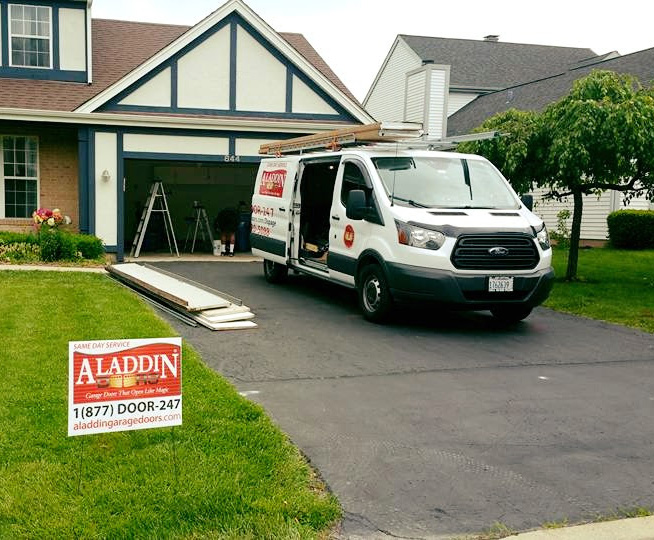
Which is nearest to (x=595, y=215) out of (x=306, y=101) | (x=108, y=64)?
(x=306, y=101)

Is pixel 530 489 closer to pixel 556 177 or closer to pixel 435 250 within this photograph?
pixel 435 250

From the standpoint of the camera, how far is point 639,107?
12.2m

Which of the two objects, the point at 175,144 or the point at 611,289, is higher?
the point at 175,144

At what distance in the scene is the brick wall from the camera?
17.9 meters

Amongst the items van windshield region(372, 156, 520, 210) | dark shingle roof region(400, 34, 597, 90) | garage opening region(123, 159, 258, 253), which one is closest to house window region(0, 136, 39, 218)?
garage opening region(123, 159, 258, 253)

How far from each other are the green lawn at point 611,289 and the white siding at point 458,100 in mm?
16153

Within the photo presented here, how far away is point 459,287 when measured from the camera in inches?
343

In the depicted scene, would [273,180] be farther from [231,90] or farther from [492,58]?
[492,58]

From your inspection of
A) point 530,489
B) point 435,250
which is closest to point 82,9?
point 435,250

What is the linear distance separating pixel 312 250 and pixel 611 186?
18.6 feet

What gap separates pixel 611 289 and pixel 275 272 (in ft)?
19.4

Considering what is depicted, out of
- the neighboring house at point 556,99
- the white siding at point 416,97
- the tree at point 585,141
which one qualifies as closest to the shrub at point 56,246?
the tree at point 585,141

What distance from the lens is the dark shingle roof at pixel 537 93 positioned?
23895 mm

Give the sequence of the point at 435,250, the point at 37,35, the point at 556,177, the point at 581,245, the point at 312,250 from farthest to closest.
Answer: the point at 581,245
the point at 37,35
the point at 556,177
the point at 312,250
the point at 435,250
